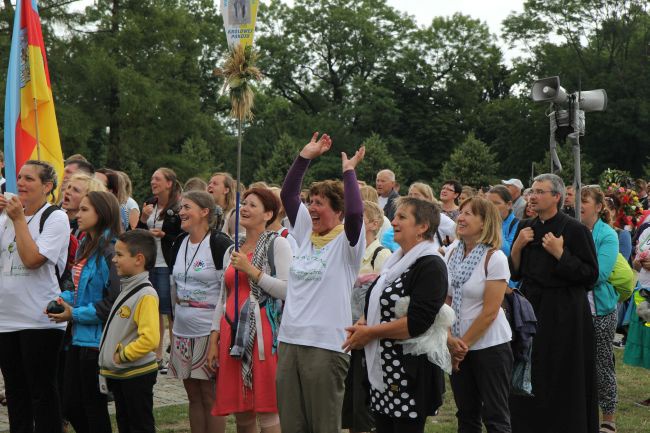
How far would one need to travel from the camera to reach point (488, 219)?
5.93m

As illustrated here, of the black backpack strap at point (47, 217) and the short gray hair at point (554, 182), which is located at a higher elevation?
the short gray hair at point (554, 182)

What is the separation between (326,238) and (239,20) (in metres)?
1.48

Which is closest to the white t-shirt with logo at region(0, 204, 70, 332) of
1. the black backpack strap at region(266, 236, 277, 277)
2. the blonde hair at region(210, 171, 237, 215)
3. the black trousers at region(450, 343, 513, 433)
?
the black backpack strap at region(266, 236, 277, 277)

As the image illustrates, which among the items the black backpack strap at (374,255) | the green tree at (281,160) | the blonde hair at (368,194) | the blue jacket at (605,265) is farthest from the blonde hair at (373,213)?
the green tree at (281,160)

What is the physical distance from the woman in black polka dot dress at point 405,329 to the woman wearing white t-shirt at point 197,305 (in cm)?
150

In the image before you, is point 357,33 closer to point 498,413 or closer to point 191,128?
point 191,128

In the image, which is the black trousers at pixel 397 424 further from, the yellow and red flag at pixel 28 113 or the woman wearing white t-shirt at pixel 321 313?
the yellow and red flag at pixel 28 113

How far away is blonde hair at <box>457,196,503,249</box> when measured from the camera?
5891mm

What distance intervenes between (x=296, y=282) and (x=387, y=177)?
6800mm

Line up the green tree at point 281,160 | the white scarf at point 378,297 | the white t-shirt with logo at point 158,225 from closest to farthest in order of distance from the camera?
the white scarf at point 378,297 < the white t-shirt with logo at point 158,225 < the green tree at point 281,160

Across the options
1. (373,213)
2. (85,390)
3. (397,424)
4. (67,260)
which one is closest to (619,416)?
(373,213)

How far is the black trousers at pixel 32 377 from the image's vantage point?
5.99 m

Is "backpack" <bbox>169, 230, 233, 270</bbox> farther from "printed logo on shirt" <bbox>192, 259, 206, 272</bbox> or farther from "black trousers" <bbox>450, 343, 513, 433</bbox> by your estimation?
"black trousers" <bbox>450, 343, 513, 433</bbox>

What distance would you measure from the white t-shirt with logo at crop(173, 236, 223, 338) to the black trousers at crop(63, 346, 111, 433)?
2.24 ft
